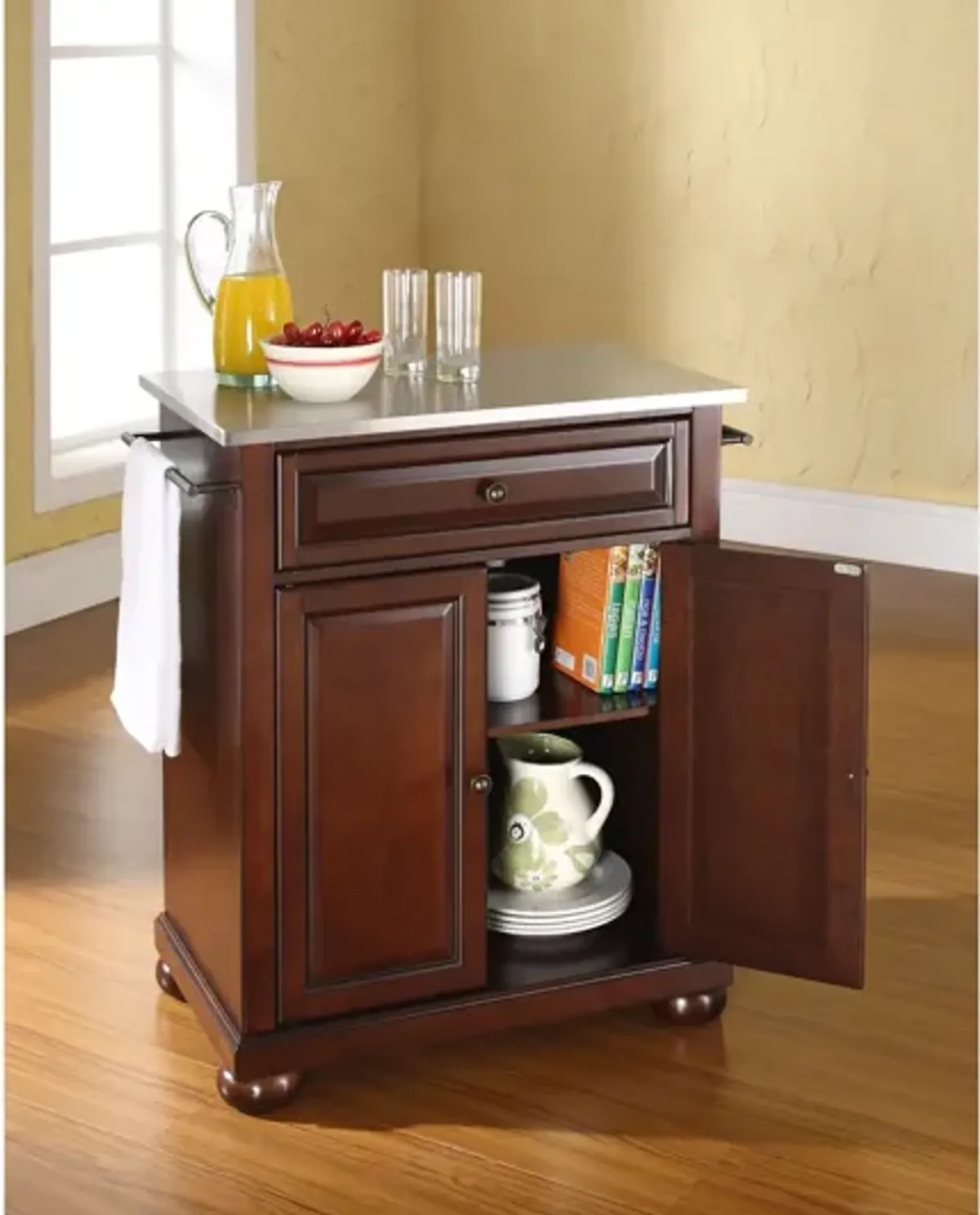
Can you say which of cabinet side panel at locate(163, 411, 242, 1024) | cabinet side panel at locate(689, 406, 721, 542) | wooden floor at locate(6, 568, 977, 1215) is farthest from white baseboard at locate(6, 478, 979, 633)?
cabinet side panel at locate(689, 406, 721, 542)

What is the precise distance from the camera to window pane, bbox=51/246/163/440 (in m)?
4.83

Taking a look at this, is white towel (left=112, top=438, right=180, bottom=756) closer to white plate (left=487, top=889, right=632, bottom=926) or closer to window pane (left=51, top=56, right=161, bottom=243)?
white plate (left=487, top=889, right=632, bottom=926)

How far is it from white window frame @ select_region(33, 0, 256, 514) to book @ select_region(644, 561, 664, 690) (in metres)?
2.24

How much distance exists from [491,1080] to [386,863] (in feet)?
0.98

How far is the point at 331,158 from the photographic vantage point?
529 centimetres

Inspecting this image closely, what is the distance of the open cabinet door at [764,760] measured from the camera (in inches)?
101

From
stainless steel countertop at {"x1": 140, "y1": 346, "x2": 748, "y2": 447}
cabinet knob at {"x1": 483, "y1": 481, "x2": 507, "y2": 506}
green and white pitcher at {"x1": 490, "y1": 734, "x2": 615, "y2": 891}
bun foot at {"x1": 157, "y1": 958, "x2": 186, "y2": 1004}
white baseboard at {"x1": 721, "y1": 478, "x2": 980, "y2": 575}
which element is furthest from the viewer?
white baseboard at {"x1": 721, "y1": 478, "x2": 980, "y2": 575}

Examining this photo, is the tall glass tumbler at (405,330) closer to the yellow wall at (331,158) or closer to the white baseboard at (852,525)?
the yellow wall at (331,158)

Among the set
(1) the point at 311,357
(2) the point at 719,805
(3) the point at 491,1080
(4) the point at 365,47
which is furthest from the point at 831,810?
(4) the point at 365,47

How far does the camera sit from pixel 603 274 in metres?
5.36

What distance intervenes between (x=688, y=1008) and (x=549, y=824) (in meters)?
0.29

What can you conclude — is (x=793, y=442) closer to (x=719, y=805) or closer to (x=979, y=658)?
(x=979, y=658)

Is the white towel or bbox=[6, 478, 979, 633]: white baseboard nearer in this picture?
the white towel

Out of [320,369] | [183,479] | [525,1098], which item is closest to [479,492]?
[320,369]
